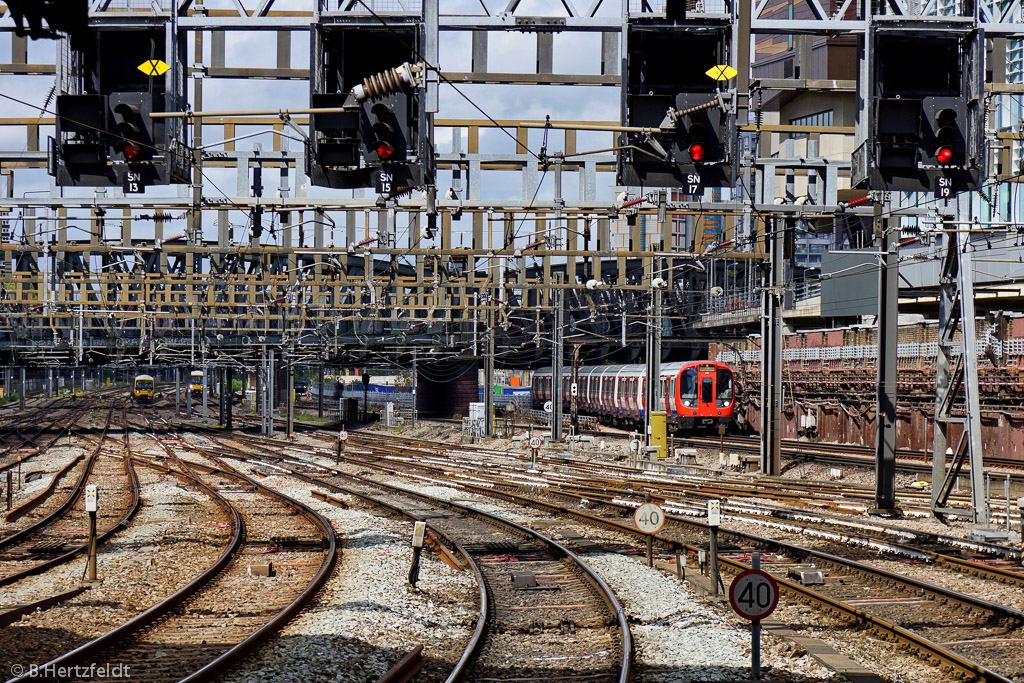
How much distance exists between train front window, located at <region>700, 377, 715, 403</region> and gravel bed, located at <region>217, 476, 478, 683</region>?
3080 cm

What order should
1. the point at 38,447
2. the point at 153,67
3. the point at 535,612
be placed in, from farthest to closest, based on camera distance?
1. the point at 38,447
2. the point at 153,67
3. the point at 535,612

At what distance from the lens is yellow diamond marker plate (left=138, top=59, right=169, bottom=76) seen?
1255 cm

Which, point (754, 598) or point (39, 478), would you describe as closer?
point (754, 598)

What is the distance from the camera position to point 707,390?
46219 mm

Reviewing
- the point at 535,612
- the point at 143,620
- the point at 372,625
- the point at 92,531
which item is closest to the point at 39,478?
the point at 92,531

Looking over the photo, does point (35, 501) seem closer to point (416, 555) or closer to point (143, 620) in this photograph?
point (416, 555)

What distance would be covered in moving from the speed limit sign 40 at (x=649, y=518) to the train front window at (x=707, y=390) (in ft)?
105

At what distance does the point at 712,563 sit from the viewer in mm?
13070

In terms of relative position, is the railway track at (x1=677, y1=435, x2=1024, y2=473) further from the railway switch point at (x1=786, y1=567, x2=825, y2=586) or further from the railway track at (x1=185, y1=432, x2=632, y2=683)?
the railway track at (x1=185, y1=432, x2=632, y2=683)

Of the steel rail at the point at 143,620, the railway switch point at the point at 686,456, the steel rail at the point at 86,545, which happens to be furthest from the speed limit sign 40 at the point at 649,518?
the railway switch point at the point at 686,456

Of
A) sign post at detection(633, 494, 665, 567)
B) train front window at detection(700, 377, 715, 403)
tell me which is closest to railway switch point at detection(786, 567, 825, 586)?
sign post at detection(633, 494, 665, 567)

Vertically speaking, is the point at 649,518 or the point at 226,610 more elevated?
the point at 649,518

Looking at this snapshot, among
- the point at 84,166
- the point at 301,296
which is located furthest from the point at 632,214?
the point at 301,296

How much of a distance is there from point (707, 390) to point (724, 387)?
1.03 metres
